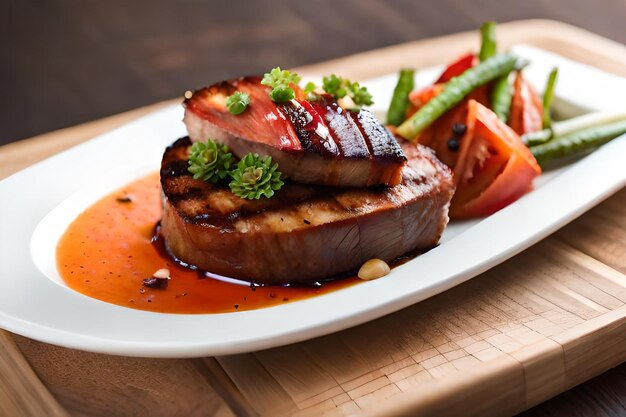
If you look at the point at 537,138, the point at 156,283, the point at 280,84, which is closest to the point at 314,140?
the point at 280,84

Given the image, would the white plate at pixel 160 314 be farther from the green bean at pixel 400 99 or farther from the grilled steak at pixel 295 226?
the green bean at pixel 400 99

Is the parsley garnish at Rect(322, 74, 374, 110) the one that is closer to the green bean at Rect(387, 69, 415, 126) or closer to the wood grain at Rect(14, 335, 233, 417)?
the green bean at Rect(387, 69, 415, 126)

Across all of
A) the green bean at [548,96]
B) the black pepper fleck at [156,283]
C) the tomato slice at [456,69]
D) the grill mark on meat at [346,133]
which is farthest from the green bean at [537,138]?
the black pepper fleck at [156,283]

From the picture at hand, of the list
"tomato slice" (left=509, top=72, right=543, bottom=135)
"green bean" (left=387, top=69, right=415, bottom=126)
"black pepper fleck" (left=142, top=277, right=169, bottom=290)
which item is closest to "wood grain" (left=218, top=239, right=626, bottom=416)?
"black pepper fleck" (left=142, top=277, right=169, bottom=290)

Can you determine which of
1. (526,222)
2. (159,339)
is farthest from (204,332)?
(526,222)

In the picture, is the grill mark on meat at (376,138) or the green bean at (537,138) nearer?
the grill mark on meat at (376,138)
